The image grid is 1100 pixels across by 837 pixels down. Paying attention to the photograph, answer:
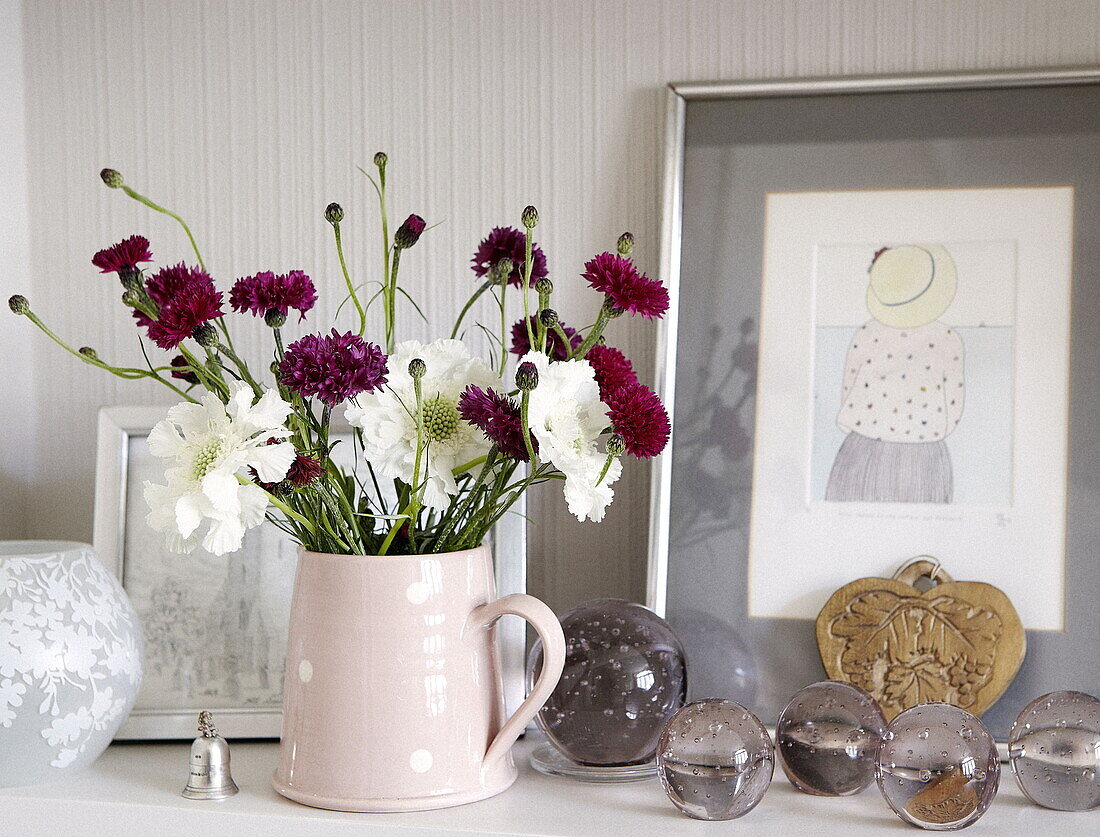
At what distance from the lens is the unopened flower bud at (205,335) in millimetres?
594

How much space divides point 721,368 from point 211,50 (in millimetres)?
560

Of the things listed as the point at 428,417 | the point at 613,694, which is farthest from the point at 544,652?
the point at 428,417

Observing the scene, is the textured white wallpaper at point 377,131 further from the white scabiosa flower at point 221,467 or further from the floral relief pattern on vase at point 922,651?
the white scabiosa flower at point 221,467

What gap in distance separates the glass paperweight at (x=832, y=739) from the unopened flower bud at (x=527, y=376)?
29 centimetres

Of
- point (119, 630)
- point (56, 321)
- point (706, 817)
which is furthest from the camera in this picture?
point (56, 321)

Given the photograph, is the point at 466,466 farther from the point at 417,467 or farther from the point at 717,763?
the point at 717,763

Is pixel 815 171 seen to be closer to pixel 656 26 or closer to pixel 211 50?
pixel 656 26

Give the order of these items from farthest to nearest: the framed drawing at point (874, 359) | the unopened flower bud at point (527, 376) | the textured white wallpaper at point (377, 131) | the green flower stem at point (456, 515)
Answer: the textured white wallpaper at point (377, 131), the framed drawing at point (874, 359), the green flower stem at point (456, 515), the unopened flower bud at point (527, 376)

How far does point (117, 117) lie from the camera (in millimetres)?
977

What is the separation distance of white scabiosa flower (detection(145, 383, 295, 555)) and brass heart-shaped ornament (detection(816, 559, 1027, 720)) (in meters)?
0.44

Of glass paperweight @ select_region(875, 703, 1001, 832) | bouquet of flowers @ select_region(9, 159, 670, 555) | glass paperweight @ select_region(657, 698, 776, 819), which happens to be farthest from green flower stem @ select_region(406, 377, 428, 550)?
glass paperweight @ select_region(875, 703, 1001, 832)

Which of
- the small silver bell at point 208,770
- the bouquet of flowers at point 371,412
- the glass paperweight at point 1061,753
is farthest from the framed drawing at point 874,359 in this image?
the small silver bell at point 208,770

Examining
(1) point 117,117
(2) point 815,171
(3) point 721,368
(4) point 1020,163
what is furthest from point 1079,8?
(1) point 117,117

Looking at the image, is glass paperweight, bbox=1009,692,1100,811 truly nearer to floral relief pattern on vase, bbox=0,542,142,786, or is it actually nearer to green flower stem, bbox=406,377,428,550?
green flower stem, bbox=406,377,428,550
